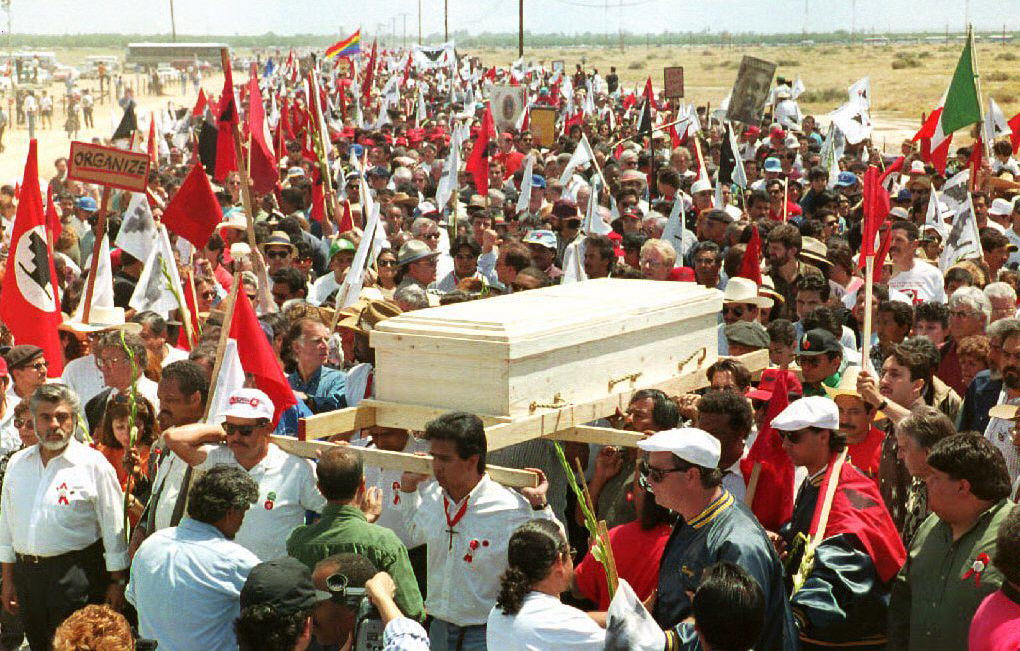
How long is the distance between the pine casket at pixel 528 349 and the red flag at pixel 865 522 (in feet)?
3.99

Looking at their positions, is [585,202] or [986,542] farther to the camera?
[585,202]

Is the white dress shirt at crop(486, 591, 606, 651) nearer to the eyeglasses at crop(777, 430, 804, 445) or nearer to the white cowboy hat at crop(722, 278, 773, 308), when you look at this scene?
the eyeglasses at crop(777, 430, 804, 445)

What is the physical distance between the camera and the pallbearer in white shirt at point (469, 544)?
5.38 m

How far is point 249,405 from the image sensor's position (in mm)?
5703

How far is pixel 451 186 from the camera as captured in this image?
14.9 metres

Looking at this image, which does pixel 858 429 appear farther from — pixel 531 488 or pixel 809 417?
pixel 531 488

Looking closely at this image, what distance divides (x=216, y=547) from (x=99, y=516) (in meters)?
1.55

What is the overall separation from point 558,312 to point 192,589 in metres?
1.99

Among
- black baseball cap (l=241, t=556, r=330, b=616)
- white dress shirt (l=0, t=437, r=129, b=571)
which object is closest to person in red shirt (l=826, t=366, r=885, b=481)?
black baseball cap (l=241, t=556, r=330, b=616)

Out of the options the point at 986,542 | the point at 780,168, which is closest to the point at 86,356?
the point at 986,542

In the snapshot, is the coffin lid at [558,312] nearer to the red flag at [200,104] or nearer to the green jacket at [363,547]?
the green jacket at [363,547]

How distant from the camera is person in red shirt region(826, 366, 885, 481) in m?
6.21

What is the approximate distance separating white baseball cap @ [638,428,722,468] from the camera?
3.79 feet

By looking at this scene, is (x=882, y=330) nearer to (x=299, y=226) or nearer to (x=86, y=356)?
(x=86, y=356)
